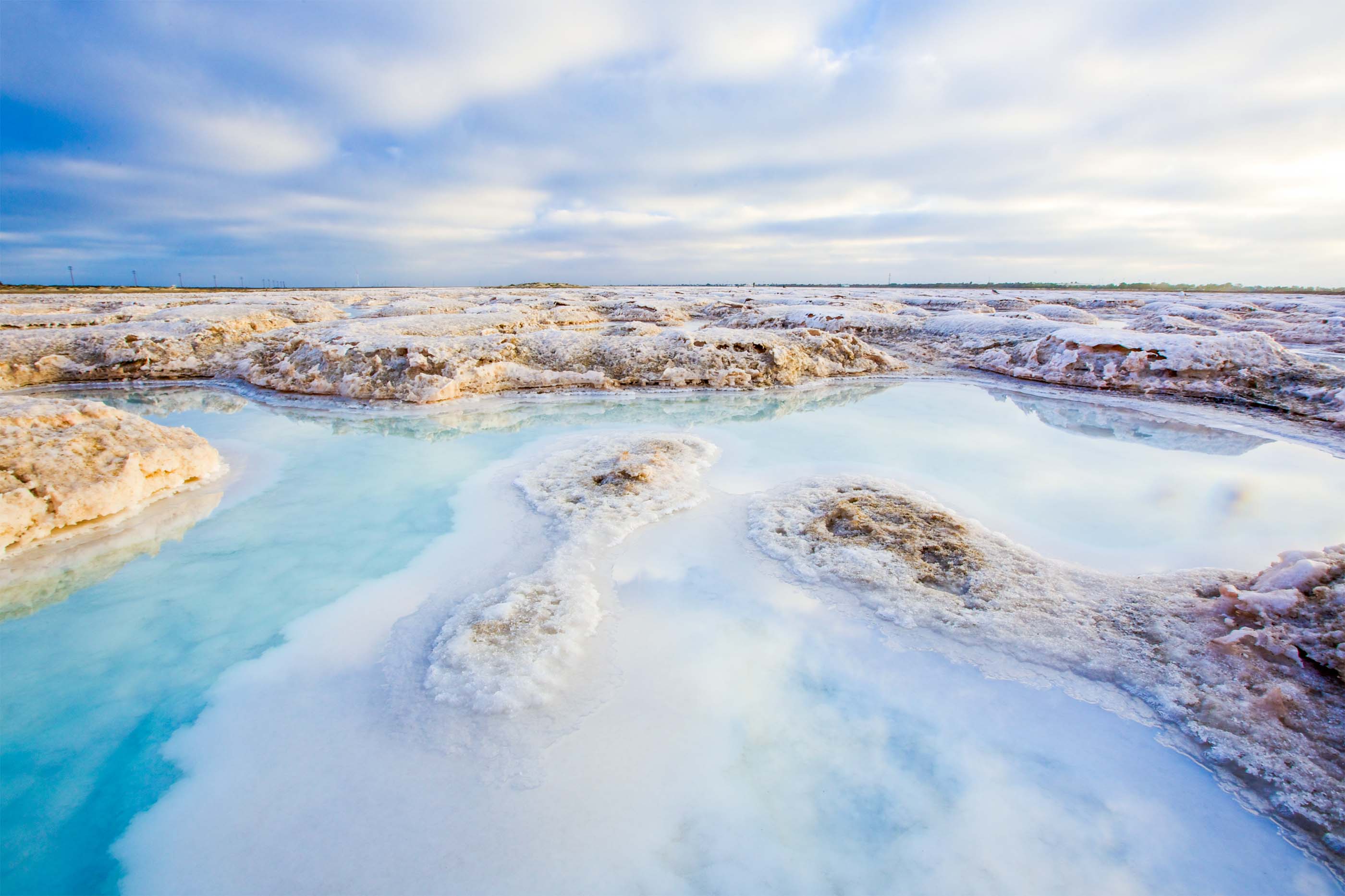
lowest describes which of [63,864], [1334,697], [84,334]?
[63,864]

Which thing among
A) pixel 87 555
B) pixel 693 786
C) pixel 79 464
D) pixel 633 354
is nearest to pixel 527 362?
pixel 633 354

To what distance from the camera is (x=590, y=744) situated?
236cm

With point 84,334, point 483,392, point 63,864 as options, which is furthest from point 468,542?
point 84,334

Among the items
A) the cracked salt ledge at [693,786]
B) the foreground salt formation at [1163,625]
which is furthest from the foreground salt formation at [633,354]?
the cracked salt ledge at [693,786]

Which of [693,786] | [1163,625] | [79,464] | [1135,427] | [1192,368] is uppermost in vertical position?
[1192,368]

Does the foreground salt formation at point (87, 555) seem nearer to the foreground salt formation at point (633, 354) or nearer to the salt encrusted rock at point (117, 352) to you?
the foreground salt formation at point (633, 354)

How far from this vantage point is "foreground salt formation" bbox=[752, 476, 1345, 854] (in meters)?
2.25

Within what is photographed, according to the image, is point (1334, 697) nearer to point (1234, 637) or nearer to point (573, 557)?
point (1234, 637)

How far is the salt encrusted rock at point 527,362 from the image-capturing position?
9.49 metres

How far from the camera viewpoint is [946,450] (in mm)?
6402

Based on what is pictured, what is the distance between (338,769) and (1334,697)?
4355 mm

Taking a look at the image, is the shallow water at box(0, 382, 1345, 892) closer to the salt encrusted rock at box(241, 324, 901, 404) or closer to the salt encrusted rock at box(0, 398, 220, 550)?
the salt encrusted rock at box(0, 398, 220, 550)

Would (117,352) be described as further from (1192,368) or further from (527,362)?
(1192,368)

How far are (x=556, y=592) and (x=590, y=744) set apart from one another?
1.18 meters
